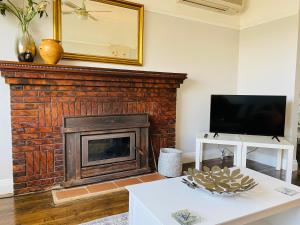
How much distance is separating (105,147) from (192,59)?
1690 mm

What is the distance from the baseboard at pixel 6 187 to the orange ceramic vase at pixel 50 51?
4.01 ft

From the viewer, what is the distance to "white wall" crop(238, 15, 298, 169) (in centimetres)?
294

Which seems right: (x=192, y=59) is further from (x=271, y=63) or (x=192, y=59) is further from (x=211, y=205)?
(x=211, y=205)

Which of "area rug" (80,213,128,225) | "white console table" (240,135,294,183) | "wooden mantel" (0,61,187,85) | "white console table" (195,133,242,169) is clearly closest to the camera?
"area rug" (80,213,128,225)

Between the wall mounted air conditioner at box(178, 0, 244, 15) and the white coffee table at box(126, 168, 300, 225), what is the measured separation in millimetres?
2344

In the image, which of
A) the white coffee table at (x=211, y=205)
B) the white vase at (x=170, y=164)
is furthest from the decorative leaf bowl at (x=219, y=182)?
the white vase at (x=170, y=164)

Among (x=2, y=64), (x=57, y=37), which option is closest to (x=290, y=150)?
(x=57, y=37)

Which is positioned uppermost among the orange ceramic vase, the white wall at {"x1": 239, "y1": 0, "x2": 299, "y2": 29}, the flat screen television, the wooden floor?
the white wall at {"x1": 239, "y1": 0, "x2": 299, "y2": 29}

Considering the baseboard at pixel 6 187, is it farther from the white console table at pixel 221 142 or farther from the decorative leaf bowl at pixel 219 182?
the white console table at pixel 221 142

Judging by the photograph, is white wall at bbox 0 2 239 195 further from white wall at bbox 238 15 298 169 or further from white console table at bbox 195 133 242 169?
white console table at bbox 195 133 242 169

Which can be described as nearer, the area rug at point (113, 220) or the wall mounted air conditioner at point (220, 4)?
the area rug at point (113, 220)

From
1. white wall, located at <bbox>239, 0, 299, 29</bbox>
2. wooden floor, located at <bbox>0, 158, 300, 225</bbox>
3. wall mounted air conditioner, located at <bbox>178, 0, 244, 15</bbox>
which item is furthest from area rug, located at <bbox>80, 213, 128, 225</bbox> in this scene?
white wall, located at <bbox>239, 0, 299, 29</bbox>

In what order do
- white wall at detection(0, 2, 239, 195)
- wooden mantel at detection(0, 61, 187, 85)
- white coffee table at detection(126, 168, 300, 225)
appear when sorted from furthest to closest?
white wall at detection(0, 2, 239, 195) < wooden mantel at detection(0, 61, 187, 85) < white coffee table at detection(126, 168, 300, 225)

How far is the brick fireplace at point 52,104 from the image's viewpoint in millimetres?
2170
